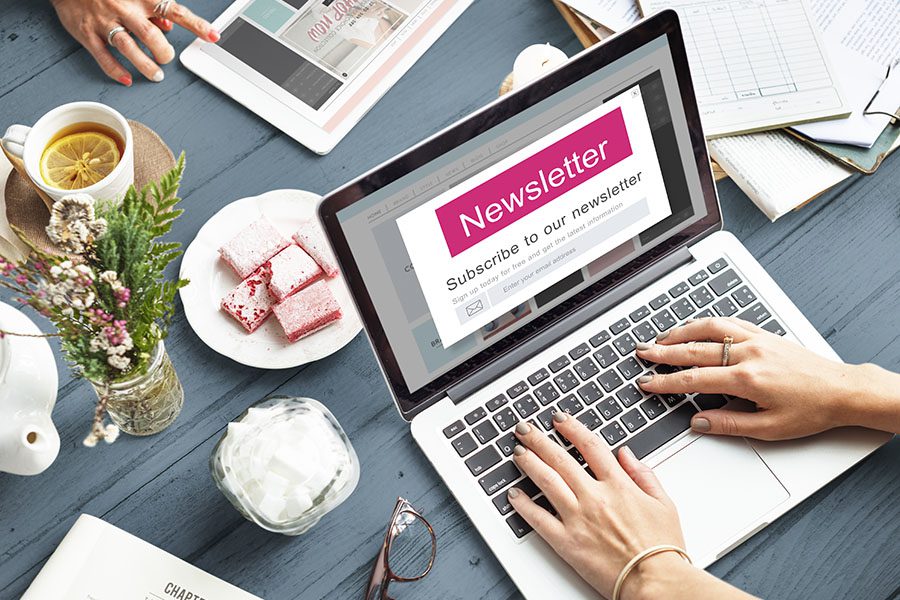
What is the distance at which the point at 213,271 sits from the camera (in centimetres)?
96

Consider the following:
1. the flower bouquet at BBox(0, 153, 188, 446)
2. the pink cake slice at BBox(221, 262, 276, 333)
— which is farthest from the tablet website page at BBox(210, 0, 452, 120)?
the flower bouquet at BBox(0, 153, 188, 446)

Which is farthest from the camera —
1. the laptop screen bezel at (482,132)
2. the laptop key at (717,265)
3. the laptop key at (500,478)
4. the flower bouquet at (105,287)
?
the laptop key at (717,265)

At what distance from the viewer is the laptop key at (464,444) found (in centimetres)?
88

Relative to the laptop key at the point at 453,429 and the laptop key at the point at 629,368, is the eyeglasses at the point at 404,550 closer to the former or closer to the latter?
the laptop key at the point at 453,429

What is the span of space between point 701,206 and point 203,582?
670mm

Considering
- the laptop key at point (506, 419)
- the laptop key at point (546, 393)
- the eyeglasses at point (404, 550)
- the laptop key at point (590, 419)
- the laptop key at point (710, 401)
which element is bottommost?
the eyeglasses at point (404, 550)

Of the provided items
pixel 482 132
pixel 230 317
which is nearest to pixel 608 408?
pixel 482 132

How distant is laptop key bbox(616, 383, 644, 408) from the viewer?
899 millimetres

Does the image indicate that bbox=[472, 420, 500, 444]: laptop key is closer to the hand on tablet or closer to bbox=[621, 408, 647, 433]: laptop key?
bbox=[621, 408, 647, 433]: laptop key

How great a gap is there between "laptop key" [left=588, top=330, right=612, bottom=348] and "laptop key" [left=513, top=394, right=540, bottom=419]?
0.31 ft

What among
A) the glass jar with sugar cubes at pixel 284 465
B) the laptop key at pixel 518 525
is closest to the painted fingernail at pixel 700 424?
the laptop key at pixel 518 525

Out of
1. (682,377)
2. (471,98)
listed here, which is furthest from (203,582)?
(471,98)

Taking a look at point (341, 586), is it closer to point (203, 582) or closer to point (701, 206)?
point (203, 582)

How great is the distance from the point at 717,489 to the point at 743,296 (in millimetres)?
231
